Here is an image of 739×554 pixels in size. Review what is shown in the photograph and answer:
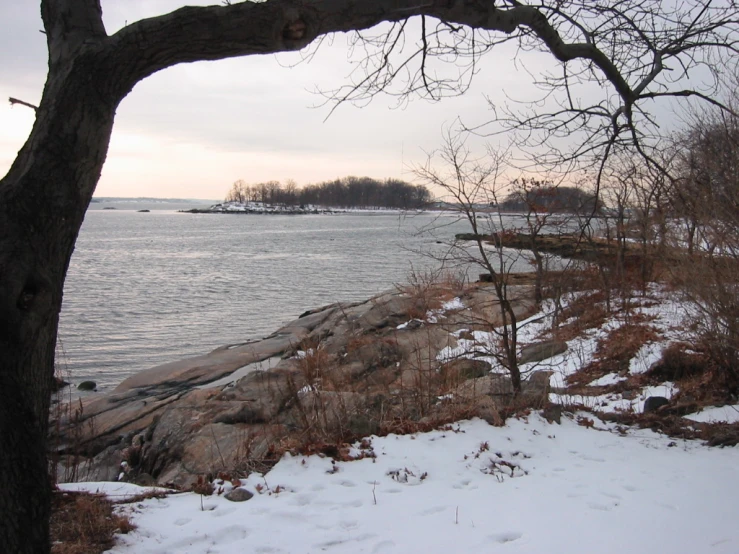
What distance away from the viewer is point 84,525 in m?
3.49

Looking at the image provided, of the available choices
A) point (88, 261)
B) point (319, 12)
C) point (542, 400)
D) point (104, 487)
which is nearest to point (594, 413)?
point (542, 400)

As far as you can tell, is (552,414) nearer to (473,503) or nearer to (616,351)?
(473,503)

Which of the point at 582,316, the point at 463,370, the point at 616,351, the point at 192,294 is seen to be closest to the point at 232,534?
the point at 463,370

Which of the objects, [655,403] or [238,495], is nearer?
[238,495]

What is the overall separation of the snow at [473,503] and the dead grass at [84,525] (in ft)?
0.41

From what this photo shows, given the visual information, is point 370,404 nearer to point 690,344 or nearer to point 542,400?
point 542,400

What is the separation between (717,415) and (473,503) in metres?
4.40

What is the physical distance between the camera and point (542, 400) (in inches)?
258

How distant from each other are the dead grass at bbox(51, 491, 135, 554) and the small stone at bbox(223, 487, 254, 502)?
76cm

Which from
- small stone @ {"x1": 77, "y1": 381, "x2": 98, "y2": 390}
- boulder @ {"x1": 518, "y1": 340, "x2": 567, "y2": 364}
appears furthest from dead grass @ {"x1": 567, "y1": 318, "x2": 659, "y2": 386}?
small stone @ {"x1": 77, "y1": 381, "x2": 98, "y2": 390}

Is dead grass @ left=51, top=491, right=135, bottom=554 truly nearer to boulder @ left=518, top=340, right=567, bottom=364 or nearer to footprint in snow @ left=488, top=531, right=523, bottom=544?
footprint in snow @ left=488, top=531, right=523, bottom=544

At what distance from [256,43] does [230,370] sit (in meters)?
12.1

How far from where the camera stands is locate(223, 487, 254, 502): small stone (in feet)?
13.8

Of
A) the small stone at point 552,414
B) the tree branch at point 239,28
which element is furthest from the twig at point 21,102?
the small stone at point 552,414
